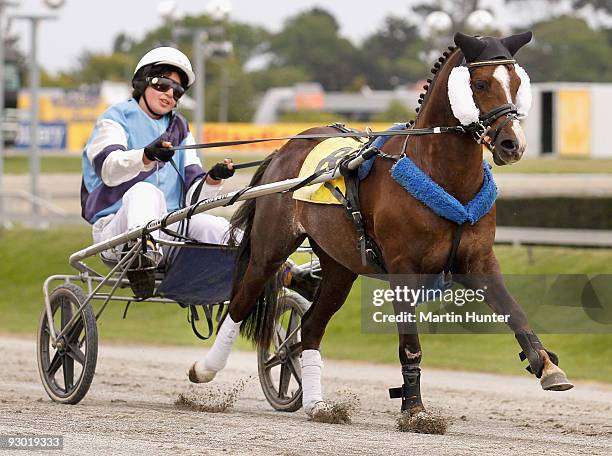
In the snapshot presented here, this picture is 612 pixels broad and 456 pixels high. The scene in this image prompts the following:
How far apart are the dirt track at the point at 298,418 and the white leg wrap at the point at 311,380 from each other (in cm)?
12

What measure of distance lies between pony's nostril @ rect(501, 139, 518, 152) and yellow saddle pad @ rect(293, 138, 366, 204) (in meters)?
0.99

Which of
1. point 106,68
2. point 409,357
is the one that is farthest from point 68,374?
point 106,68

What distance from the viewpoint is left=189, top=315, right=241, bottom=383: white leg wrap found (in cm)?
684

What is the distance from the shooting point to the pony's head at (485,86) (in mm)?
5446

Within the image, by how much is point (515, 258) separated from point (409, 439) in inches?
280

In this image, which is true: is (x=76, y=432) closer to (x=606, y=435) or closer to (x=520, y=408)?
(x=606, y=435)

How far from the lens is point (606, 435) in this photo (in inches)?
231

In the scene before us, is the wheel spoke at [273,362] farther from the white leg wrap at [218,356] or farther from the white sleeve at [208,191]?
the white sleeve at [208,191]

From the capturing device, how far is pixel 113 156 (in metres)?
6.73

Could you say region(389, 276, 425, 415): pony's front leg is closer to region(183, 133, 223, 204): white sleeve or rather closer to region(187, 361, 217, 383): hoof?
region(187, 361, 217, 383): hoof

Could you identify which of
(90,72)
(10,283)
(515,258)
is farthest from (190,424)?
(90,72)

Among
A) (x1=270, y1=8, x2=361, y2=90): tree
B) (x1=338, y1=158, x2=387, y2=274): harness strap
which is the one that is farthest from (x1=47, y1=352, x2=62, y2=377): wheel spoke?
(x1=270, y1=8, x2=361, y2=90): tree

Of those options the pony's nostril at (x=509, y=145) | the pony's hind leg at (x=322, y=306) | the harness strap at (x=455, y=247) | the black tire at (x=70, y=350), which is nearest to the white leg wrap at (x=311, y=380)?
the pony's hind leg at (x=322, y=306)

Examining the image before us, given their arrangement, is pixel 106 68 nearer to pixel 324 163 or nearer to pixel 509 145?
pixel 324 163
